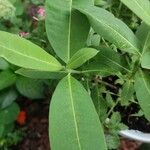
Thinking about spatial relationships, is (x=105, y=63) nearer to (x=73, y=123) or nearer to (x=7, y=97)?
(x=73, y=123)

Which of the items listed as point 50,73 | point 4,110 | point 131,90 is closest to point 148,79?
point 131,90

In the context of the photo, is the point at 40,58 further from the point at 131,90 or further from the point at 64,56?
the point at 131,90

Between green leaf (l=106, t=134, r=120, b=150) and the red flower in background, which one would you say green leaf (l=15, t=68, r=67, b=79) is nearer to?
green leaf (l=106, t=134, r=120, b=150)

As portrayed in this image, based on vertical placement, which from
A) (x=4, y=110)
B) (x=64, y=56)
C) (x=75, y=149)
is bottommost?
(x=4, y=110)

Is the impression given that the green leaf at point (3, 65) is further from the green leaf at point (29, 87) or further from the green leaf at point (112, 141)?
the green leaf at point (112, 141)

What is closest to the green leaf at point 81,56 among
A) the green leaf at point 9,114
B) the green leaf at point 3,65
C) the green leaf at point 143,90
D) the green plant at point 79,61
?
the green plant at point 79,61
